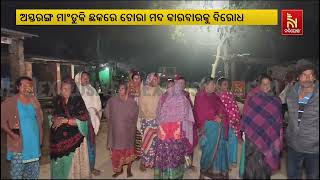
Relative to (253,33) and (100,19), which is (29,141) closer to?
(100,19)

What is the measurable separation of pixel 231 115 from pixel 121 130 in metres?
1.93

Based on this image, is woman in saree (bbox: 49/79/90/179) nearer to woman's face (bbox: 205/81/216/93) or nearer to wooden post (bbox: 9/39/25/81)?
woman's face (bbox: 205/81/216/93)

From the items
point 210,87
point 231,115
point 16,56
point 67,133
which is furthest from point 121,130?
point 16,56

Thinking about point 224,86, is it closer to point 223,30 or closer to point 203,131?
point 203,131

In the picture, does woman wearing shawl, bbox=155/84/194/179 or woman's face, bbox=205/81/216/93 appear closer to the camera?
woman wearing shawl, bbox=155/84/194/179

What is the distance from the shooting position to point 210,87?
226 inches

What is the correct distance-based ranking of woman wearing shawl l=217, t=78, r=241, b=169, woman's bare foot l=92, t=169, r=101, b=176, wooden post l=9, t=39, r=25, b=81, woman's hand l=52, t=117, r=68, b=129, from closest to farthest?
woman's hand l=52, t=117, r=68, b=129, woman wearing shawl l=217, t=78, r=241, b=169, woman's bare foot l=92, t=169, r=101, b=176, wooden post l=9, t=39, r=25, b=81

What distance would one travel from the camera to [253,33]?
24.2 m

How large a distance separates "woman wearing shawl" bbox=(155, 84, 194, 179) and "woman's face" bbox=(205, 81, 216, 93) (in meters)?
0.42

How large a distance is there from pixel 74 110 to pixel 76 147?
610 millimetres

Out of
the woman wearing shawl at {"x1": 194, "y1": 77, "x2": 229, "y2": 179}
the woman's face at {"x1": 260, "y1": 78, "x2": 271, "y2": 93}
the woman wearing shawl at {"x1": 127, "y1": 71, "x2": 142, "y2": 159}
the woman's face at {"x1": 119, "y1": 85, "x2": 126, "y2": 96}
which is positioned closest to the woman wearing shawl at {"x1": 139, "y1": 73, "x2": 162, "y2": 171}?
the woman wearing shawl at {"x1": 127, "y1": 71, "x2": 142, "y2": 159}

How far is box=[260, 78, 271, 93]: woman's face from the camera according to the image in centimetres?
516

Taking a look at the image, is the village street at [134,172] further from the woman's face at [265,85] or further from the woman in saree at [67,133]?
the woman's face at [265,85]

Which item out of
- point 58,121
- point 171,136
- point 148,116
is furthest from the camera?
point 148,116
